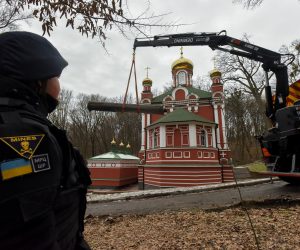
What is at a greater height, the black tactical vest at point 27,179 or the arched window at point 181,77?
the arched window at point 181,77

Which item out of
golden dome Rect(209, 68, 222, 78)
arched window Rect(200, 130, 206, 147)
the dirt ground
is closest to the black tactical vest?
the dirt ground

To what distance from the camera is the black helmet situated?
1266 millimetres

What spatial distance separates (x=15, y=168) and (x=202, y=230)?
395cm

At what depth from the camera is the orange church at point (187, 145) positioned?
67.0ft

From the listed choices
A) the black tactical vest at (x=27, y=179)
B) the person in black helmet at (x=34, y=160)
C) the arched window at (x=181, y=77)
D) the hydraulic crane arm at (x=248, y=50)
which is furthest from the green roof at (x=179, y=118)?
the black tactical vest at (x=27, y=179)

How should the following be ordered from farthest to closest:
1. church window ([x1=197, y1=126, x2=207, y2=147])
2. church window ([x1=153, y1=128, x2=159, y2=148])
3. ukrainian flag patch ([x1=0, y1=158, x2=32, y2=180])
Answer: church window ([x1=153, y1=128, x2=159, y2=148]) < church window ([x1=197, y1=126, x2=207, y2=147]) < ukrainian flag patch ([x1=0, y1=158, x2=32, y2=180])

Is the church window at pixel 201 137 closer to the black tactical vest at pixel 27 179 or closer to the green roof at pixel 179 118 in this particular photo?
the green roof at pixel 179 118

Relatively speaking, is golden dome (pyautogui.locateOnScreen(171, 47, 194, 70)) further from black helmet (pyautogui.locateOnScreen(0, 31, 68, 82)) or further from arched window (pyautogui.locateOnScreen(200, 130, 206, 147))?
black helmet (pyautogui.locateOnScreen(0, 31, 68, 82))

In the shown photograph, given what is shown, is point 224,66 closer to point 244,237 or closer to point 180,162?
point 180,162

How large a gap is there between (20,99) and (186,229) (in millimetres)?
4009

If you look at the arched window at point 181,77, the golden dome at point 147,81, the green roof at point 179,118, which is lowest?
the green roof at point 179,118

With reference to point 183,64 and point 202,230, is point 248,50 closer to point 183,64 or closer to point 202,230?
point 202,230

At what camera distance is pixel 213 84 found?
26.1 metres

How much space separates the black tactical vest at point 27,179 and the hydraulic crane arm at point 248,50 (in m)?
7.84
